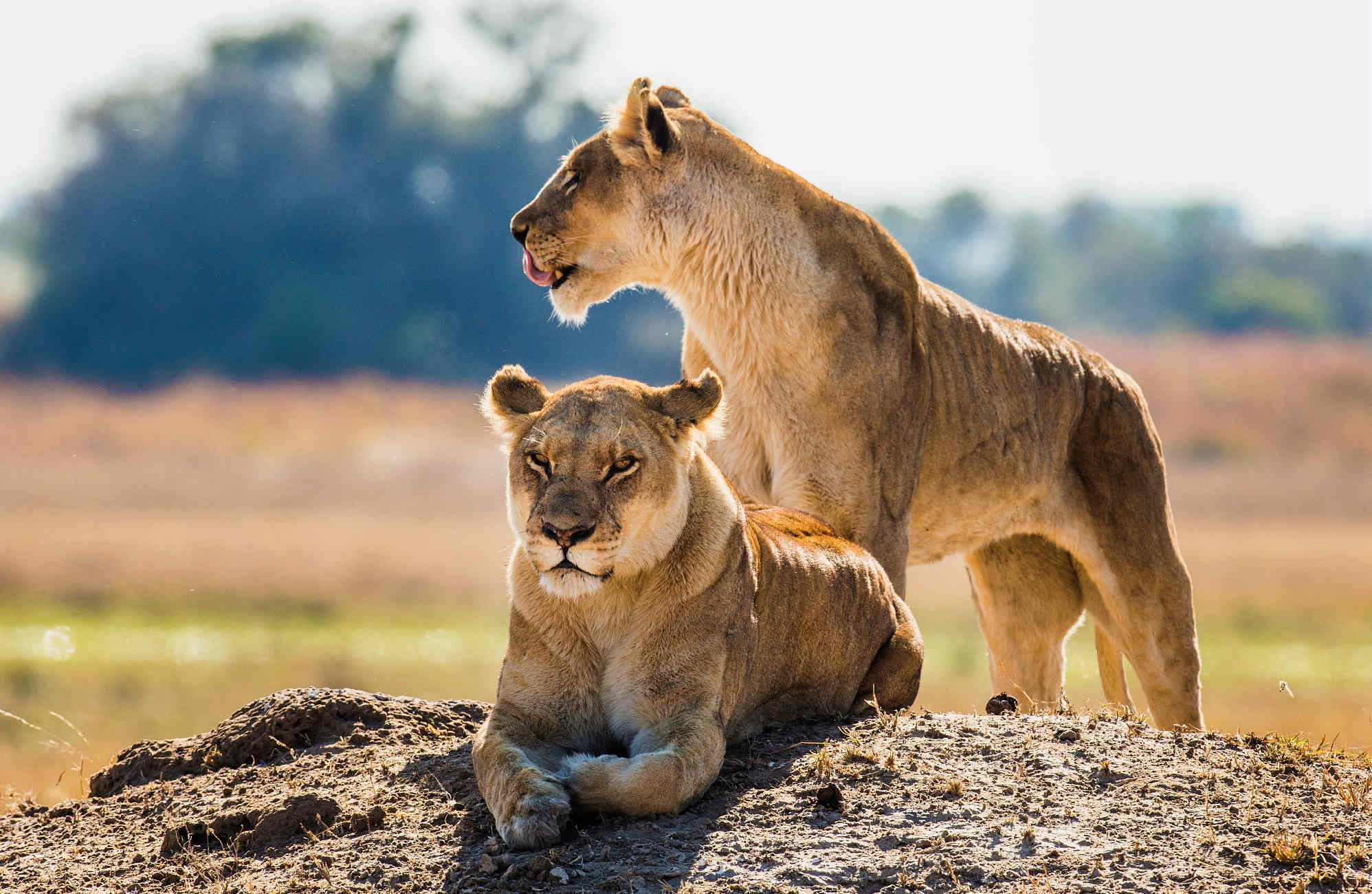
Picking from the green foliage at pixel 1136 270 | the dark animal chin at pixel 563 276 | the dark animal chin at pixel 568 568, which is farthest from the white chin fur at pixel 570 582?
the green foliage at pixel 1136 270

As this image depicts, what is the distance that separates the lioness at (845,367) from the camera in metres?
7.18

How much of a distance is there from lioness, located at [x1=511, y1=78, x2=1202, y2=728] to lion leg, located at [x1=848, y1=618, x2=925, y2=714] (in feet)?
2.25

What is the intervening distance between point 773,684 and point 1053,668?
11.3 feet

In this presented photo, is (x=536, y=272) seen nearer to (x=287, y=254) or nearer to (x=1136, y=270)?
(x=287, y=254)

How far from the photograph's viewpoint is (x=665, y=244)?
7406 mm

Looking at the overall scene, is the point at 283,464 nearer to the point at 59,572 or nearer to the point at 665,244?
the point at 59,572

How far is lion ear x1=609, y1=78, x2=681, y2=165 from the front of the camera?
721 cm

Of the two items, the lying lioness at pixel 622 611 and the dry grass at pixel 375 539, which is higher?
the dry grass at pixel 375 539

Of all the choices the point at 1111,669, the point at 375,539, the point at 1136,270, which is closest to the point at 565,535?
the point at 1111,669

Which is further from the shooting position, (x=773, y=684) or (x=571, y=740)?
(x=773, y=684)

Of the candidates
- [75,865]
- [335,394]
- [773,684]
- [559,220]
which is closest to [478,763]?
[773,684]

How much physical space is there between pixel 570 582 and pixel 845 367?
2384 millimetres

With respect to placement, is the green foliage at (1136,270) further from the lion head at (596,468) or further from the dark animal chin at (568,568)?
the dark animal chin at (568,568)

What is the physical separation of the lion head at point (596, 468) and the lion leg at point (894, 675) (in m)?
1.19
